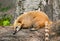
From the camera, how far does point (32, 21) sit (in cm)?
764

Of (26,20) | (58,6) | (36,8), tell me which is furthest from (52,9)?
(26,20)

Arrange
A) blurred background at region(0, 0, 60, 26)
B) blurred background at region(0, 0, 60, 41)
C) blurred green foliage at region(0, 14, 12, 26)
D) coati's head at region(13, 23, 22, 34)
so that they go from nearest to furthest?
blurred background at region(0, 0, 60, 41)
coati's head at region(13, 23, 22, 34)
blurred background at region(0, 0, 60, 26)
blurred green foliage at region(0, 14, 12, 26)

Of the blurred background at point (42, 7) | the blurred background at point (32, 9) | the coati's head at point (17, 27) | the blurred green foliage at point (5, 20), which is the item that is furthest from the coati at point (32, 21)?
the blurred green foliage at point (5, 20)

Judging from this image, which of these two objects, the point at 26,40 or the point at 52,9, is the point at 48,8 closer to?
the point at 52,9

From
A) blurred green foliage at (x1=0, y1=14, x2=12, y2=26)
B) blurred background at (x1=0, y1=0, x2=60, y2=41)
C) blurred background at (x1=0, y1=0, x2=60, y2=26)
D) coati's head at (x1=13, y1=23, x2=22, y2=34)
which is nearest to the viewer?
blurred background at (x1=0, y1=0, x2=60, y2=41)

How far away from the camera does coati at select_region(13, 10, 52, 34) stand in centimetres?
747

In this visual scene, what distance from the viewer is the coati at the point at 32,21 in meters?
7.47

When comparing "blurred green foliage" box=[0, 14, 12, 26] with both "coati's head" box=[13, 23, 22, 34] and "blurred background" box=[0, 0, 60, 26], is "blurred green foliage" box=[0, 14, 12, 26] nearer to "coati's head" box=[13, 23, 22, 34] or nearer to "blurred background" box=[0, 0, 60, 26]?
"blurred background" box=[0, 0, 60, 26]

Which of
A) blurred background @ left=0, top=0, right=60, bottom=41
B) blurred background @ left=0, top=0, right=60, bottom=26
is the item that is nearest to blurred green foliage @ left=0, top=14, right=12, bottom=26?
blurred background @ left=0, top=0, right=60, bottom=41

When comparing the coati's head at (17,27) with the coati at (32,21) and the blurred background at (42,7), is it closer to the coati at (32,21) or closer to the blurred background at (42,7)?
the coati at (32,21)

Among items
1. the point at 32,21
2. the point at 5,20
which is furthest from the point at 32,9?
the point at 5,20

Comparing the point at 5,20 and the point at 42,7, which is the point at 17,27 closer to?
the point at 42,7

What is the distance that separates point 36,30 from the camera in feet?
24.3

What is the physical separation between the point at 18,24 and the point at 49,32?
1084 millimetres
